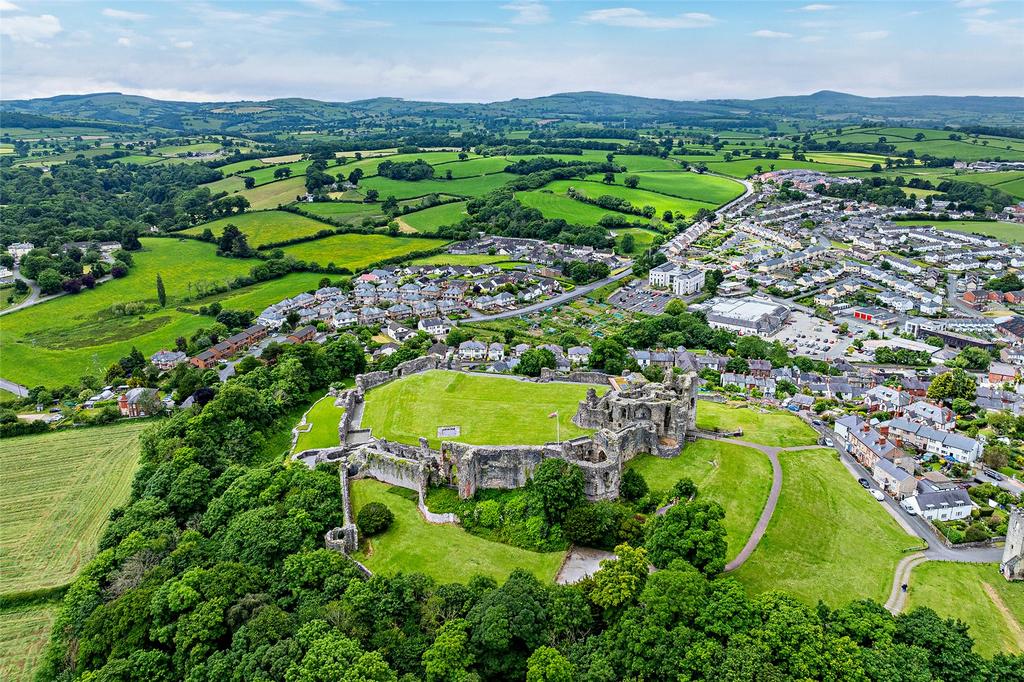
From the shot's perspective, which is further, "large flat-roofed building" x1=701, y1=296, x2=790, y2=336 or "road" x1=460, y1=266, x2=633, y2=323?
"road" x1=460, y1=266, x2=633, y2=323

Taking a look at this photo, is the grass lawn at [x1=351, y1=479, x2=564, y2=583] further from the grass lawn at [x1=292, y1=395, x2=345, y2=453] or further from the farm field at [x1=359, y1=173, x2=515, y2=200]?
the farm field at [x1=359, y1=173, x2=515, y2=200]

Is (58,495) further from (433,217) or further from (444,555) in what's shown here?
(433,217)

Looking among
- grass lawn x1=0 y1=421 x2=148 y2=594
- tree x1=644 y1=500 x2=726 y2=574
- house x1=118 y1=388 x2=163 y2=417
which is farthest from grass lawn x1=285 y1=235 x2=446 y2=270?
tree x1=644 y1=500 x2=726 y2=574

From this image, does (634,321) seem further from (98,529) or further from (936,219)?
(936,219)

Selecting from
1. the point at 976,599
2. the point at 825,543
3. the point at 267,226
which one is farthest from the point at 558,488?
the point at 267,226

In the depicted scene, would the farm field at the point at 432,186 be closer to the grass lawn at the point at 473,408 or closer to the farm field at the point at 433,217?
the farm field at the point at 433,217

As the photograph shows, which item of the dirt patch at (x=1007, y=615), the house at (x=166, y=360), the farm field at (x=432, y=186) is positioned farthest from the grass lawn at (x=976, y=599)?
the farm field at (x=432, y=186)
